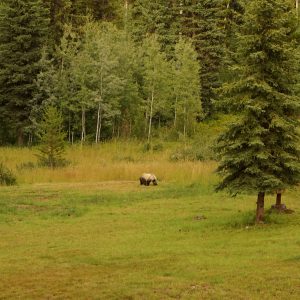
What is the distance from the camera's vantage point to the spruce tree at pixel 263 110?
53.3ft

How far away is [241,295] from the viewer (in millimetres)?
9555

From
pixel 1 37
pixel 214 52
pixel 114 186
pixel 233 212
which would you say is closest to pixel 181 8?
pixel 214 52

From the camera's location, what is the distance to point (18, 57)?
4778 centimetres

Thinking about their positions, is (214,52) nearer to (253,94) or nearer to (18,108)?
(18,108)

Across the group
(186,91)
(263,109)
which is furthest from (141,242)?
(186,91)

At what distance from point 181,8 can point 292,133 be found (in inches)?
1658

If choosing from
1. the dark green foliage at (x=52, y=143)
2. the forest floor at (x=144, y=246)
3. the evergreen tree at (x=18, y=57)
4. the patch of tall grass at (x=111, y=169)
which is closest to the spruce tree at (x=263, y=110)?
the forest floor at (x=144, y=246)

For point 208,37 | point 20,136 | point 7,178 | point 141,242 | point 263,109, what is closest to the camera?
point 141,242

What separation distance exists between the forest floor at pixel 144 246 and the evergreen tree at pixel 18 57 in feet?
78.5

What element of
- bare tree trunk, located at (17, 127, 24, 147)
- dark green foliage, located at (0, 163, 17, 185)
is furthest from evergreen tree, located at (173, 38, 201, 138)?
dark green foliage, located at (0, 163, 17, 185)

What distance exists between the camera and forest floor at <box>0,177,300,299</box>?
10.1 metres

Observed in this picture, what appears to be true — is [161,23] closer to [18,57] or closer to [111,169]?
[18,57]

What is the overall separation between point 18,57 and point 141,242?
3647 centimetres

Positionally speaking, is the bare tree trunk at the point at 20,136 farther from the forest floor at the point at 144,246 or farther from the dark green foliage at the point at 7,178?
the forest floor at the point at 144,246
